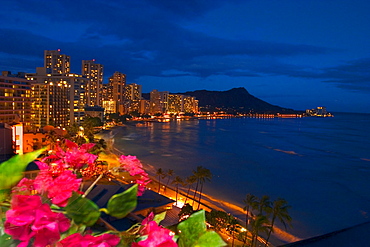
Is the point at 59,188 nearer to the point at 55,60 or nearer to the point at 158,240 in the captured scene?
the point at 158,240

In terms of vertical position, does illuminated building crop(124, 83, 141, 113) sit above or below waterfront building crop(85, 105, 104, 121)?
above

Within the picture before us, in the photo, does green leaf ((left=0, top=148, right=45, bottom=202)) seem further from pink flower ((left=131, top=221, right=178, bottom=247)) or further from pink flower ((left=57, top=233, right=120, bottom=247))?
pink flower ((left=131, top=221, right=178, bottom=247))

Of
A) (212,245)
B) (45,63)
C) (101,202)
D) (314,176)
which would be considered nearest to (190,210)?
(101,202)

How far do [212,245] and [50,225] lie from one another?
1.33 feet

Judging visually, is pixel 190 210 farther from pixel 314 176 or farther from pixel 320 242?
pixel 314 176

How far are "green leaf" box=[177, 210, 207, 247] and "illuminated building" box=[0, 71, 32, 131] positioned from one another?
33.4 meters

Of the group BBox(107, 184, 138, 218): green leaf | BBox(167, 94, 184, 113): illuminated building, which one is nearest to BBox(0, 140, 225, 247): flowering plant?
BBox(107, 184, 138, 218): green leaf

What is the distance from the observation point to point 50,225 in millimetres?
648

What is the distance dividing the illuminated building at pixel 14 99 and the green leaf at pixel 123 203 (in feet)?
109

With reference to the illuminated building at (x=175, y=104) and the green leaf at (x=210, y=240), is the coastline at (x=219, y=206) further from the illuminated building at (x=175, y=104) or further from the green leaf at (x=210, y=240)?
the illuminated building at (x=175, y=104)

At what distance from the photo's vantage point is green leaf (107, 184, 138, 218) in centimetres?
75

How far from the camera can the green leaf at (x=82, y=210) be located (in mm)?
716

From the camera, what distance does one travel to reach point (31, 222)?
2.20 ft

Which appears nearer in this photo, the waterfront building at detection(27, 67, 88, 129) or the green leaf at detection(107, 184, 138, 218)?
the green leaf at detection(107, 184, 138, 218)
